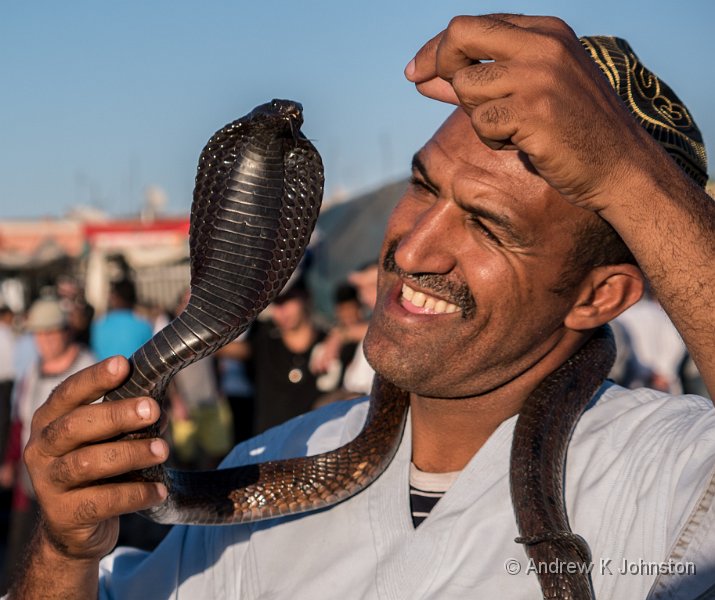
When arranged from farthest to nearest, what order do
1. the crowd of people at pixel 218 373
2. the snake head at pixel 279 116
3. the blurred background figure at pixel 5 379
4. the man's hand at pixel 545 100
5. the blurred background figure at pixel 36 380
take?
the blurred background figure at pixel 5 379, the crowd of people at pixel 218 373, the blurred background figure at pixel 36 380, the snake head at pixel 279 116, the man's hand at pixel 545 100

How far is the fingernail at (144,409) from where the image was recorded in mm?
2174

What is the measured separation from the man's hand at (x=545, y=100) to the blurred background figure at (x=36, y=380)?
5.99m

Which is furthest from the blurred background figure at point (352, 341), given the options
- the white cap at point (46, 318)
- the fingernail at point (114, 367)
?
the fingernail at point (114, 367)

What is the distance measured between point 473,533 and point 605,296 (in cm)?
81

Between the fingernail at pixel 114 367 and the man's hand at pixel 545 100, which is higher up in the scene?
the man's hand at pixel 545 100

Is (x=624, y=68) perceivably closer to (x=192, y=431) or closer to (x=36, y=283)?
(x=192, y=431)

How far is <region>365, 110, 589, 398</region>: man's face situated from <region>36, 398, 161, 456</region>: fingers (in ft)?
2.43

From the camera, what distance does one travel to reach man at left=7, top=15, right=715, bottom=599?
187 centimetres

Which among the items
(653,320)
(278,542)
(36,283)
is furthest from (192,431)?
(36,283)

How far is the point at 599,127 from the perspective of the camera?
6.07 ft

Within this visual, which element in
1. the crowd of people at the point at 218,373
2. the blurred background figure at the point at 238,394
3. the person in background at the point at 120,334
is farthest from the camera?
the blurred background figure at the point at 238,394

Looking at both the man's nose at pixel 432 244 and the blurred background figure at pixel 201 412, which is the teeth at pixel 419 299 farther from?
the blurred background figure at pixel 201 412

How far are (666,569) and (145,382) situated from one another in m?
1.19

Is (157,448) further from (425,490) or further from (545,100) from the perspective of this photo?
(545,100)
